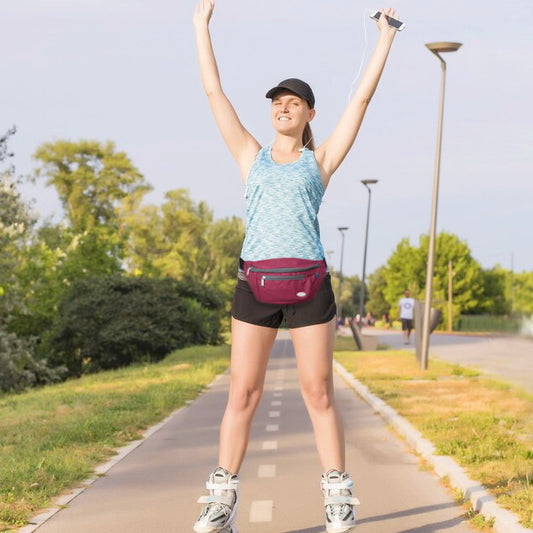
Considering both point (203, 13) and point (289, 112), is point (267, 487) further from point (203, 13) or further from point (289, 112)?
point (203, 13)

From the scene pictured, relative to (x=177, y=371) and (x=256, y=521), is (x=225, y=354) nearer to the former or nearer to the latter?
(x=177, y=371)

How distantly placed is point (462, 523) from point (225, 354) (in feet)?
81.8

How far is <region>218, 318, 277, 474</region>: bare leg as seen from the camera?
5004mm

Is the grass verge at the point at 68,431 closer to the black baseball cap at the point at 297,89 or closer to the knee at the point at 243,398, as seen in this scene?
the knee at the point at 243,398

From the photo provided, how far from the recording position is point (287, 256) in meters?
4.91

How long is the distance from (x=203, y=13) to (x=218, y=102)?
1.58ft

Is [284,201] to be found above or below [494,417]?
above

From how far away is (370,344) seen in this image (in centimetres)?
3344

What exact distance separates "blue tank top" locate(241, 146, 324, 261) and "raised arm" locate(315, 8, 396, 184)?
12 centimetres

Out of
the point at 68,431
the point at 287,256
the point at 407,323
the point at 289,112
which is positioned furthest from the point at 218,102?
the point at 407,323

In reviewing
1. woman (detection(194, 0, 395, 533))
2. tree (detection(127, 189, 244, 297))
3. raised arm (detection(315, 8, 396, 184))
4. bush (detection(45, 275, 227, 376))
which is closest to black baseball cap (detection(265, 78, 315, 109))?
woman (detection(194, 0, 395, 533))

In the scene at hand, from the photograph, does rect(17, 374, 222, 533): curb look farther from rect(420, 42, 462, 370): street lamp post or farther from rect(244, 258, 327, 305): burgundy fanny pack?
rect(420, 42, 462, 370): street lamp post

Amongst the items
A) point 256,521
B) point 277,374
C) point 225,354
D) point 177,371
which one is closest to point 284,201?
point 256,521

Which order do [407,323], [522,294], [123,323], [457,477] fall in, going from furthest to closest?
[407,323]
[123,323]
[457,477]
[522,294]
